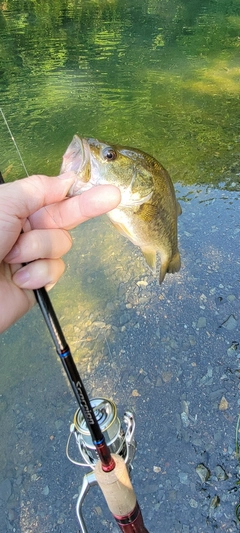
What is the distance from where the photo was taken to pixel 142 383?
2.70 meters

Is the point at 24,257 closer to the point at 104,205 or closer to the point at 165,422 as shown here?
the point at 104,205

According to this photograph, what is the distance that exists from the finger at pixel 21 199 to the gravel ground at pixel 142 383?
165 cm

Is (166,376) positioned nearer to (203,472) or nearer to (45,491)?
(203,472)

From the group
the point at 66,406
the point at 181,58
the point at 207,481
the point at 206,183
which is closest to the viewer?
the point at 207,481

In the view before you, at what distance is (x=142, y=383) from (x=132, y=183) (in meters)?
1.61

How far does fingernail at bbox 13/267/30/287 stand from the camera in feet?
4.49

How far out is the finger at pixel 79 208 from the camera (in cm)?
118

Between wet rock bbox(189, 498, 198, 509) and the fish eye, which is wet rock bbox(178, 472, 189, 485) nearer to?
wet rock bbox(189, 498, 198, 509)

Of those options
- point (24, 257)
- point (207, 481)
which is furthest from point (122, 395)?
point (24, 257)

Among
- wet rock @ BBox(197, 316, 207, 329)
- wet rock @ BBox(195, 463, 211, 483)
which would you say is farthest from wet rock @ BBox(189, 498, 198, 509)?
wet rock @ BBox(197, 316, 207, 329)

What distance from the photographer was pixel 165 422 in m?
2.50

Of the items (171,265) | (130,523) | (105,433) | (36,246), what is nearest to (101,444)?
(105,433)

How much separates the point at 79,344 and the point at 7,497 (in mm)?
1062

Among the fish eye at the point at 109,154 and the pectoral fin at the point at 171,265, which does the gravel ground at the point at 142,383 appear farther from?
the fish eye at the point at 109,154
